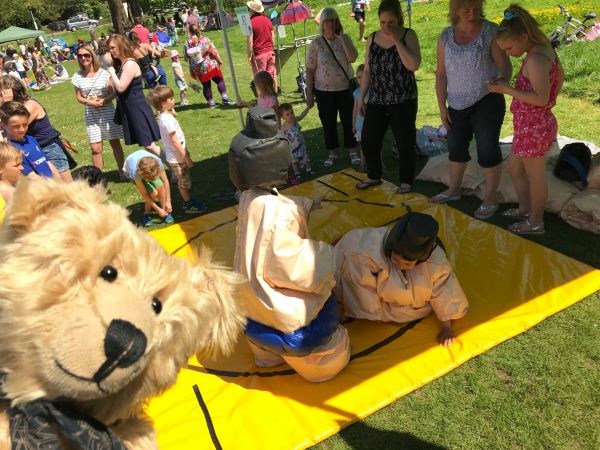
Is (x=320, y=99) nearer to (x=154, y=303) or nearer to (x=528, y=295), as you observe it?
(x=528, y=295)

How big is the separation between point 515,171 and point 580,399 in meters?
2.02

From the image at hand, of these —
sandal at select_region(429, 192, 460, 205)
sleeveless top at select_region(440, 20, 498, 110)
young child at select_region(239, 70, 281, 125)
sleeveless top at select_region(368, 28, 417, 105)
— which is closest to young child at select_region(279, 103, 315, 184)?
young child at select_region(239, 70, 281, 125)

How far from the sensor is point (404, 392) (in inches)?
102

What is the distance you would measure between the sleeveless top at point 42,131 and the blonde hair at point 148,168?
118cm

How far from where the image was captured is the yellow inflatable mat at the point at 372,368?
8.15 ft

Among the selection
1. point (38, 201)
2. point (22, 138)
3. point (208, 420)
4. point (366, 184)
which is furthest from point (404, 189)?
point (38, 201)

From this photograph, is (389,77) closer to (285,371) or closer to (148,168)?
(148,168)

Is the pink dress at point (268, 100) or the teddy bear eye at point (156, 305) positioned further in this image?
the pink dress at point (268, 100)

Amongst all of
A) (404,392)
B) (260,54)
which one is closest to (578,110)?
(260,54)

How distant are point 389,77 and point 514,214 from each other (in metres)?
1.72

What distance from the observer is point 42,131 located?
15.8 feet

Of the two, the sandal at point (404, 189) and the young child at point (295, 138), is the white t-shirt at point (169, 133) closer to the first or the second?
the young child at point (295, 138)

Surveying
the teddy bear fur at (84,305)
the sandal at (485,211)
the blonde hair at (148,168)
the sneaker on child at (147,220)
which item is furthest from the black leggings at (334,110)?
the teddy bear fur at (84,305)

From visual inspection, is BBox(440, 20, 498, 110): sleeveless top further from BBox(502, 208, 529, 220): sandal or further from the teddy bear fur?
the teddy bear fur
